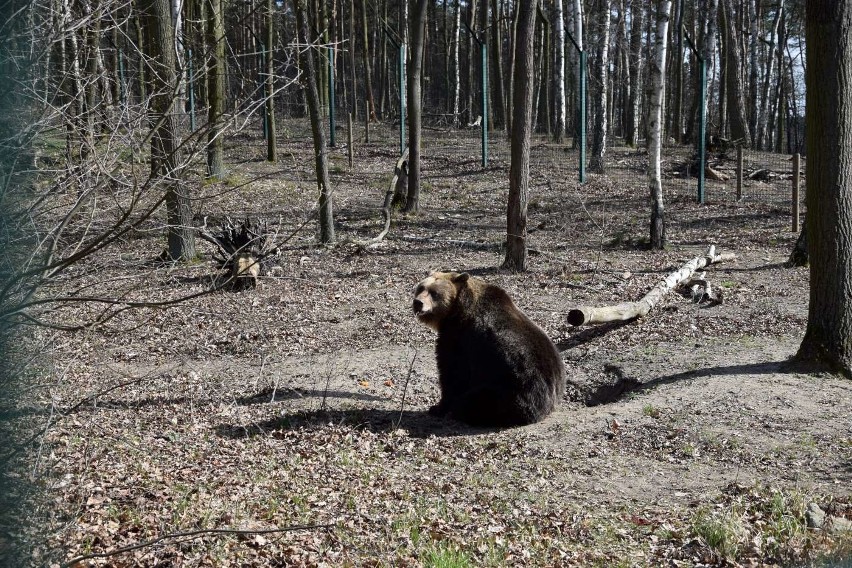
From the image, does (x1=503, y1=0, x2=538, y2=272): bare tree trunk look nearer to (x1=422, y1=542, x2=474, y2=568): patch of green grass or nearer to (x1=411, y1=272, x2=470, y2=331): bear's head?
(x1=411, y1=272, x2=470, y2=331): bear's head

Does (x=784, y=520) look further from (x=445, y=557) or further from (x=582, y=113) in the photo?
(x=582, y=113)

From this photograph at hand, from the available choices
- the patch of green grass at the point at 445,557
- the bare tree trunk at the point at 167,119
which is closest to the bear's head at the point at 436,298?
the bare tree trunk at the point at 167,119

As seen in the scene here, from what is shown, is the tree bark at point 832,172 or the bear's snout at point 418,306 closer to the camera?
the bear's snout at point 418,306

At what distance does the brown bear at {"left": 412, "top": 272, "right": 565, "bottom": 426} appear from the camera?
7.77 metres

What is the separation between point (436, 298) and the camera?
798 centimetres

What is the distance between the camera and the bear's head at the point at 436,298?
7.92 meters

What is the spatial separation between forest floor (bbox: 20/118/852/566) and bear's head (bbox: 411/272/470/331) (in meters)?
0.64

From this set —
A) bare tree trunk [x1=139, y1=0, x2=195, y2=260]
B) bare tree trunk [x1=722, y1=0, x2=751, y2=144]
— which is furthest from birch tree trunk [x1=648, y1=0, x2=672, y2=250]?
bare tree trunk [x1=722, y1=0, x2=751, y2=144]

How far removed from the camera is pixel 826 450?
665 cm

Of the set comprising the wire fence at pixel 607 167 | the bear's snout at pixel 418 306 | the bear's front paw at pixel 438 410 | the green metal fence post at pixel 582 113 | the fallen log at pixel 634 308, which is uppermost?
the green metal fence post at pixel 582 113

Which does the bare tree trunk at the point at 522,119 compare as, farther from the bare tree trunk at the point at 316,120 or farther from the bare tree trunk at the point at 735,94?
the bare tree trunk at the point at 735,94

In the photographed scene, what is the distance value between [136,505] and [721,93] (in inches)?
1414

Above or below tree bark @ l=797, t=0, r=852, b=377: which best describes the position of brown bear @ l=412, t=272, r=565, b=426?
below

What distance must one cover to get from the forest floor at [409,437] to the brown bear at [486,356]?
225mm
